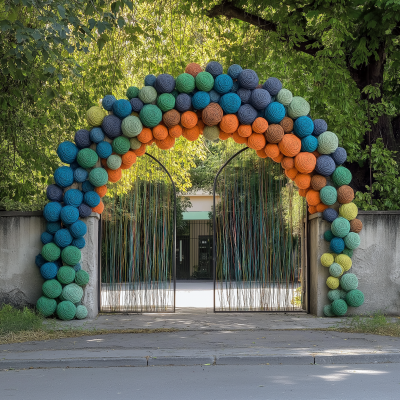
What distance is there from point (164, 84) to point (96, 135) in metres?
1.67

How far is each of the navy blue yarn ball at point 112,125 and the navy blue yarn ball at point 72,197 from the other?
1.33 m

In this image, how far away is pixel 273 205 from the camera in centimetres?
1243

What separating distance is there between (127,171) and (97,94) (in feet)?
10.7

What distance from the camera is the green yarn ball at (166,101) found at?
1067cm

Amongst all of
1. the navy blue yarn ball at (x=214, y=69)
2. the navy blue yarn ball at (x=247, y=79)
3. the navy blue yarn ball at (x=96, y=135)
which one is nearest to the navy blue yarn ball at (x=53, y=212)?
the navy blue yarn ball at (x=96, y=135)

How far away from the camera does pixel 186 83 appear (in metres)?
10.7

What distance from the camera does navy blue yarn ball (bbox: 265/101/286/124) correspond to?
10.8 metres

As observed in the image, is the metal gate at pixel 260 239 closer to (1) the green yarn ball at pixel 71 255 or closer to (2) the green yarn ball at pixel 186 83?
(2) the green yarn ball at pixel 186 83

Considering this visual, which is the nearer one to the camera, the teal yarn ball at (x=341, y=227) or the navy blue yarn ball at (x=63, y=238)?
the navy blue yarn ball at (x=63, y=238)

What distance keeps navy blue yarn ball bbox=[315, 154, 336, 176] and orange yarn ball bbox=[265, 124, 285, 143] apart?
3.07ft

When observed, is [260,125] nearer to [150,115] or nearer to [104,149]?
[150,115]

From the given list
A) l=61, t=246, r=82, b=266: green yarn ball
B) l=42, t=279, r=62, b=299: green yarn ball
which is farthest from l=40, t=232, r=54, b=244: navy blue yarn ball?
l=42, t=279, r=62, b=299: green yarn ball

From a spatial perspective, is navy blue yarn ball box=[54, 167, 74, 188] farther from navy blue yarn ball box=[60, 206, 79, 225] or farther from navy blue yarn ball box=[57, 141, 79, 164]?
navy blue yarn ball box=[60, 206, 79, 225]

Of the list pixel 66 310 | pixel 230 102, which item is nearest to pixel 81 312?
pixel 66 310
